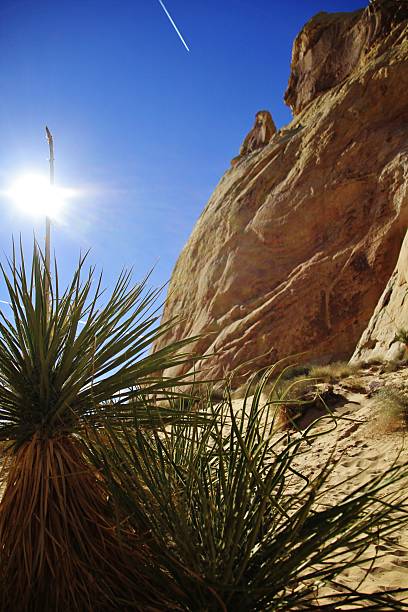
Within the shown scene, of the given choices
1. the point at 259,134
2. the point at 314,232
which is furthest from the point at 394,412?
the point at 259,134

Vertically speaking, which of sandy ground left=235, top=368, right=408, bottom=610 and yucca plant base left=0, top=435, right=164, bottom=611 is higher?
yucca plant base left=0, top=435, right=164, bottom=611

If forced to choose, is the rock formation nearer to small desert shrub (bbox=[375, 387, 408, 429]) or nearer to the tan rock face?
the tan rock face

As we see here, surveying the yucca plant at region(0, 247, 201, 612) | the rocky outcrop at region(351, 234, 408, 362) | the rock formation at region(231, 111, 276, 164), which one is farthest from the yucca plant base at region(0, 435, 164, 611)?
the rock formation at region(231, 111, 276, 164)

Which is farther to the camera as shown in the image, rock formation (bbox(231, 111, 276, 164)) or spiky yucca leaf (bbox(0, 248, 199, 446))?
rock formation (bbox(231, 111, 276, 164))

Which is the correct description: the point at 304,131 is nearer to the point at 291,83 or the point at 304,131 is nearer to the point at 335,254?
the point at 335,254

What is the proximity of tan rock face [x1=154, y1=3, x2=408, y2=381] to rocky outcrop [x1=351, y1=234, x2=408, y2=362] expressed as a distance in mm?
2170

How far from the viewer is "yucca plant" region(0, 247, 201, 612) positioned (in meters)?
1.95

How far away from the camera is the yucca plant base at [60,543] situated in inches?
76.2

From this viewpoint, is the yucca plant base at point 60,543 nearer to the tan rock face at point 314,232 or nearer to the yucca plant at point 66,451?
the yucca plant at point 66,451

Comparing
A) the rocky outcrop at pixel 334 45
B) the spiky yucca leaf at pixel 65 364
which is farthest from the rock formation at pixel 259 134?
the spiky yucca leaf at pixel 65 364

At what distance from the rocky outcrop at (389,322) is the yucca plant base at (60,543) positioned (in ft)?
28.6

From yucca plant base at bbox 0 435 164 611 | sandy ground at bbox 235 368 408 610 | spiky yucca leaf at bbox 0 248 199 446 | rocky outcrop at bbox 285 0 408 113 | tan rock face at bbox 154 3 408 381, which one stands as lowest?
sandy ground at bbox 235 368 408 610

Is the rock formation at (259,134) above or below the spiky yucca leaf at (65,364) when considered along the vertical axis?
above

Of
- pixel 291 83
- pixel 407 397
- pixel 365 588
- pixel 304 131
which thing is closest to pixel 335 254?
pixel 304 131
